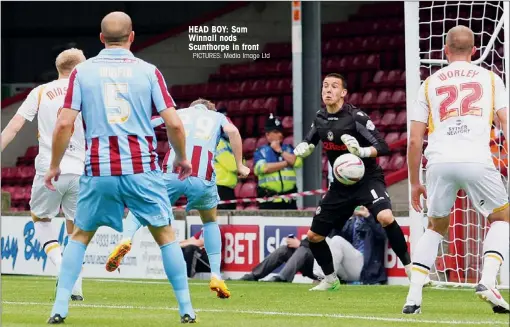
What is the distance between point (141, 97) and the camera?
7.50 metres

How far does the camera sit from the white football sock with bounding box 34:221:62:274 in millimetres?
10469

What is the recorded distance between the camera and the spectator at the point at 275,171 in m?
16.5

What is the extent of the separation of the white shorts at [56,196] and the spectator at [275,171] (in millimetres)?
6313

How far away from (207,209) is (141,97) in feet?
10.9

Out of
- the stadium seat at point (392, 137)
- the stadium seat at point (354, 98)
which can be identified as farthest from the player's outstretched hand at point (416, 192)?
the stadium seat at point (354, 98)

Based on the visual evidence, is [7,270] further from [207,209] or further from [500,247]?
[500,247]

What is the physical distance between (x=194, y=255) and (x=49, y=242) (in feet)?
15.3

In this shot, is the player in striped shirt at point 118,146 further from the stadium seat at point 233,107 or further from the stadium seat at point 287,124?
the stadium seat at point 233,107

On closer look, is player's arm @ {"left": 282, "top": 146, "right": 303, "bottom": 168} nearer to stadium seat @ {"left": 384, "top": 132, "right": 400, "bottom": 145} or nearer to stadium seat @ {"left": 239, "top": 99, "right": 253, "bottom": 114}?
stadium seat @ {"left": 384, "top": 132, "right": 400, "bottom": 145}

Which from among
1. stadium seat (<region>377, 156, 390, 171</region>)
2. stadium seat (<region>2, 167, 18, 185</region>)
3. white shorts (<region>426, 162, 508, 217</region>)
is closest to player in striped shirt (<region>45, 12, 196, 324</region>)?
A: white shorts (<region>426, 162, 508, 217</region>)

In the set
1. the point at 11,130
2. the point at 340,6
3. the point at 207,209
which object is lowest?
the point at 207,209

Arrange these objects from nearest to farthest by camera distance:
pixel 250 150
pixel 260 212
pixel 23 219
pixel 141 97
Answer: pixel 141 97 → pixel 260 212 → pixel 23 219 → pixel 250 150

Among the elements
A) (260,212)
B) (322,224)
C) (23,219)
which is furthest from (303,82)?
(322,224)

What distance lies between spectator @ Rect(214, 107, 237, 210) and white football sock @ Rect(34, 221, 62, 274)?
561 centimetres
